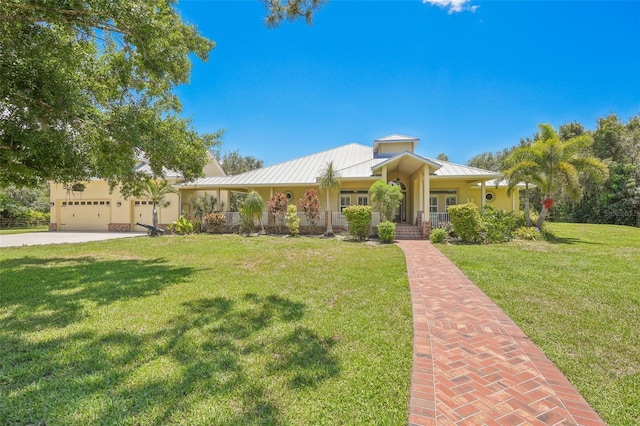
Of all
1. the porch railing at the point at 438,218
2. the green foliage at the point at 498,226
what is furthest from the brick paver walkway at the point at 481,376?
the porch railing at the point at 438,218

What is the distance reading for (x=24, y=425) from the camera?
239 cm

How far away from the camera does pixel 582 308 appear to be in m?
5.07

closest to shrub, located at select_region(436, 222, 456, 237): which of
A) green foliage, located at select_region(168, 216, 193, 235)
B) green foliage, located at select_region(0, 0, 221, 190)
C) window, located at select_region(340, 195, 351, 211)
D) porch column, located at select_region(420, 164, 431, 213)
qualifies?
porch column, located at select_region(420, 164, 431, 213)

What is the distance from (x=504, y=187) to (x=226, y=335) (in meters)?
20.7

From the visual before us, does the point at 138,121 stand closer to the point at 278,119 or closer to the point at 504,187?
the point at 278,119

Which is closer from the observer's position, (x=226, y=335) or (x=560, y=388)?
(x=560, y=388)

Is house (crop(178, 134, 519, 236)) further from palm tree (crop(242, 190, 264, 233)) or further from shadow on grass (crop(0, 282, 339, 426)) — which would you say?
shadow on grass (crop(0, 282, 339, 426))

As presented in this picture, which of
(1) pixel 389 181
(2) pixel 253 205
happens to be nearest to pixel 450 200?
(1) pixel 389 181

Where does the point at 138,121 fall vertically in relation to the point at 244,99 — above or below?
below

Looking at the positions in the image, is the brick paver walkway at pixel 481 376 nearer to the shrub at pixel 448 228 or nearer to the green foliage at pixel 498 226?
the green foliage at pixel 498 226

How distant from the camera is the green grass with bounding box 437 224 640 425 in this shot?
118 inches

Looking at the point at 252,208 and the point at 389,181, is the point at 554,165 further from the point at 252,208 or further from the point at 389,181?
the point at 252,208

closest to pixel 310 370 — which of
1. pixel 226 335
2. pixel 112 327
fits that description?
pixel 226 335

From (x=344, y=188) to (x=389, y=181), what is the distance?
11.0 ft
